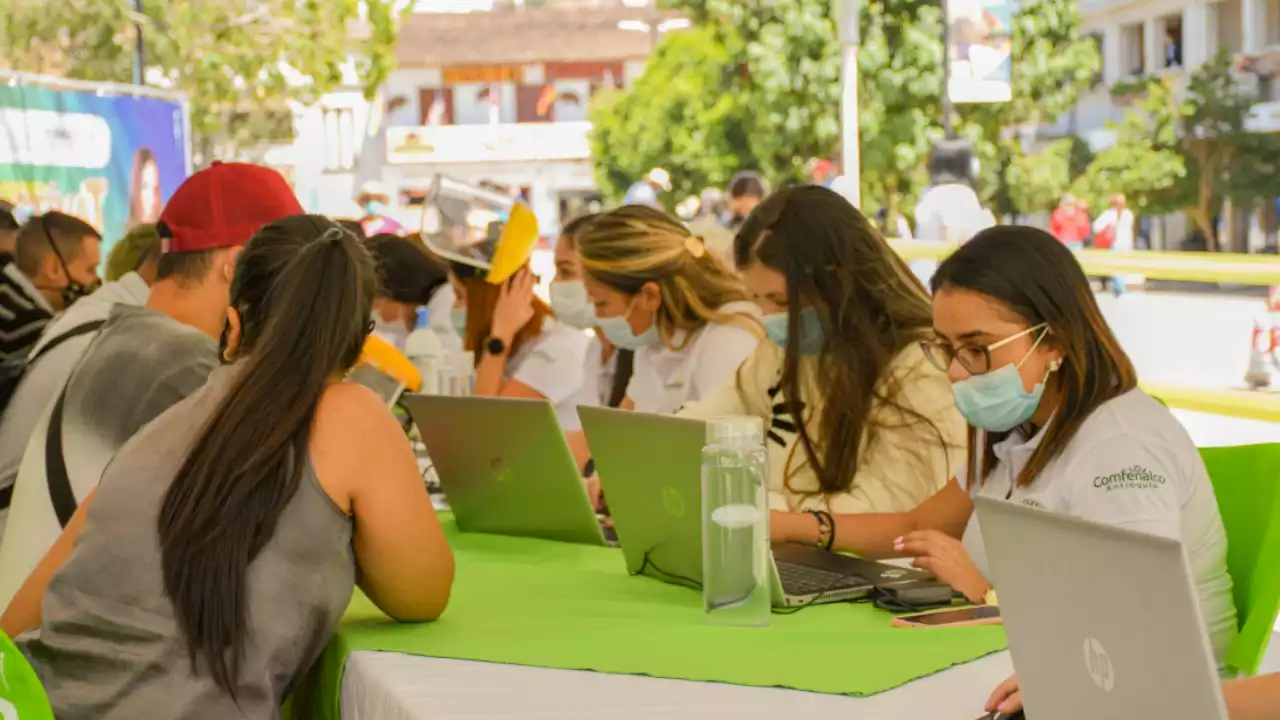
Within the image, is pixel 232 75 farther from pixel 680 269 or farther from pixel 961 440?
pixel 961 440

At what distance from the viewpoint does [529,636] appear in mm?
1978

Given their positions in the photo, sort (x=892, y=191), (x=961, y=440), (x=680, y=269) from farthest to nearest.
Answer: (x=892, y=191)
(x=680, y=269)
(x=961, y=440)

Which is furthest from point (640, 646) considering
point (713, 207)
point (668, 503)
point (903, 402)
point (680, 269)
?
point (713, 207)

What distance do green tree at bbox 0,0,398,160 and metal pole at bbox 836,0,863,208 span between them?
3434 mm

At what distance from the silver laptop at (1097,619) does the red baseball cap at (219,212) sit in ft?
4.79

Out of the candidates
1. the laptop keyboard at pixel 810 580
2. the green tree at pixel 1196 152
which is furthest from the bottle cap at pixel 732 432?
the green tree at pixel 1196 152

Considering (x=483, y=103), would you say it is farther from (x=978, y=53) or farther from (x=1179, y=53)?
(x=978, y=53)

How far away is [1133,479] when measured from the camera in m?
1.85

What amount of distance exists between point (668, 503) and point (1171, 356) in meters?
7.57

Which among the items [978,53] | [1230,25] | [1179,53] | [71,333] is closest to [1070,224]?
[978,53]

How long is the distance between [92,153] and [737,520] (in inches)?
267

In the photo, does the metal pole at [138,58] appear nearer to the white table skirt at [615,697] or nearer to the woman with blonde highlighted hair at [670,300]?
the woman with blonde highlighted hair at [670,300]

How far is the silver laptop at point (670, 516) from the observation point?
81.0 inches

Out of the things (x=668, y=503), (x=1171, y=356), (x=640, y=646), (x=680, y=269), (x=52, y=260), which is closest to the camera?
(x=640, y=646)
